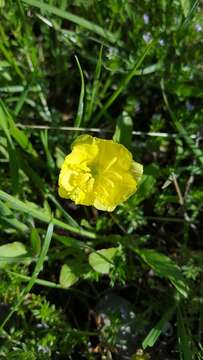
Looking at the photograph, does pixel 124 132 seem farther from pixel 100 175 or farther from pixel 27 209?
pixel 27 209

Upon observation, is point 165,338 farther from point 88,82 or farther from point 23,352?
point 88,82

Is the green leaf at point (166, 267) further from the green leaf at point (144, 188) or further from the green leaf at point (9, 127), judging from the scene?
the green leaf at point (9, 127)

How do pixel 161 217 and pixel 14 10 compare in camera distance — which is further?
pixel 161 217

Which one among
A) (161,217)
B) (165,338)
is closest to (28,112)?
(161,217)

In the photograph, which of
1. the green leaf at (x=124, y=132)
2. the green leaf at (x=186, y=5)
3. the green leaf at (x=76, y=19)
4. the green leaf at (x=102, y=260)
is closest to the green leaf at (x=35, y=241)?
the green leaf at (x=102, y=260)

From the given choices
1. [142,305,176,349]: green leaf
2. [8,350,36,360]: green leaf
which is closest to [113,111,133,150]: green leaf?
[142,305,176,349]: green leaf
